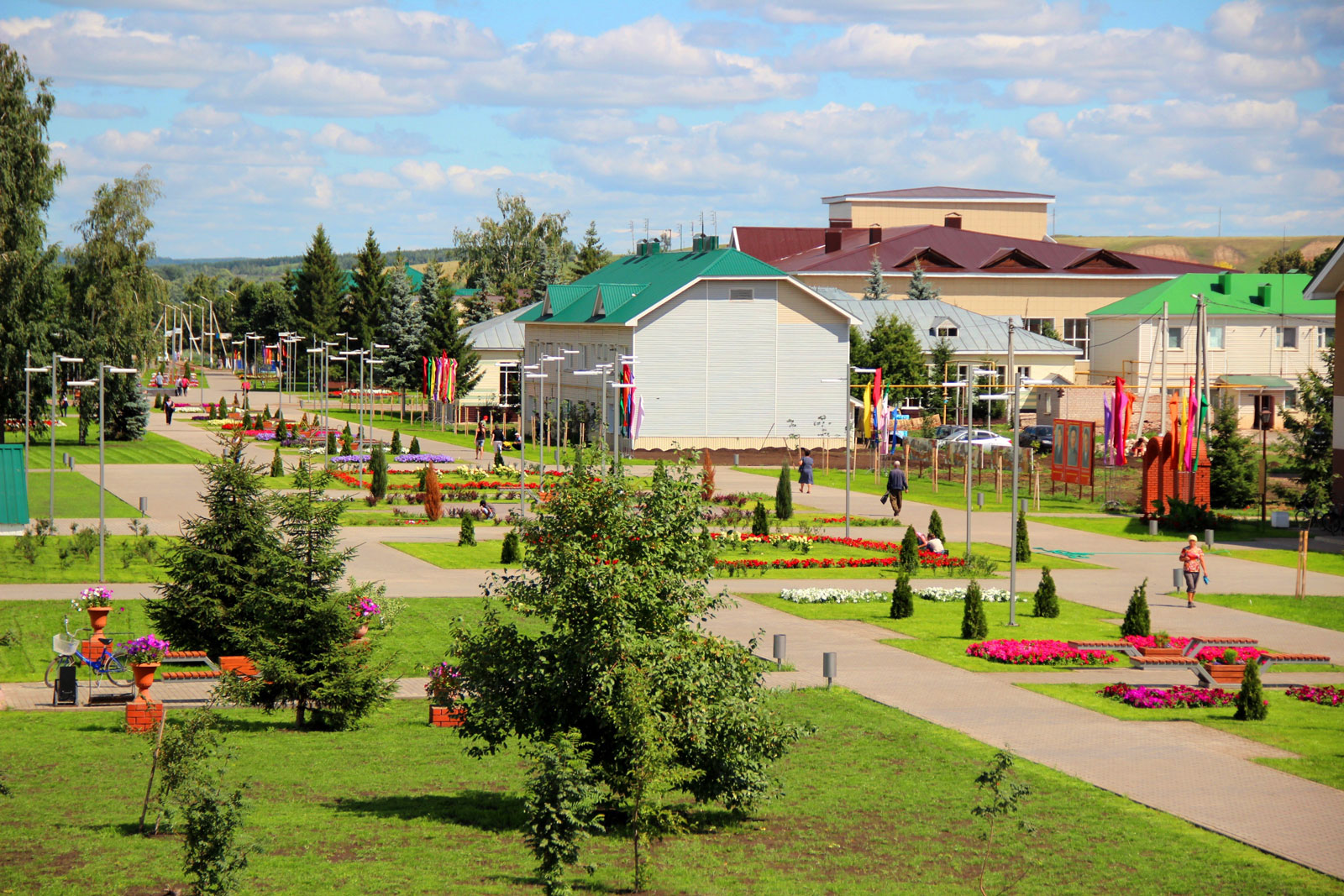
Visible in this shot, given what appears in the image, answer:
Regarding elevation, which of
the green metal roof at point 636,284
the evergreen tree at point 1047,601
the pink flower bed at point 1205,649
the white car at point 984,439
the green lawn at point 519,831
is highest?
the green metal roof at point 636,284

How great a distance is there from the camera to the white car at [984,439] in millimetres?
53953

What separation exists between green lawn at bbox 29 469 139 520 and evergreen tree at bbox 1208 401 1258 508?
111 feet

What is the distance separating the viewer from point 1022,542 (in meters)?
31.9

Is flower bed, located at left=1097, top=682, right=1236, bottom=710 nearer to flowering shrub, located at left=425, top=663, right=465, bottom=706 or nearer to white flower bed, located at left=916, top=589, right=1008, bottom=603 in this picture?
white flower bed, located at left=916, top=589, right=1008, bottom=603

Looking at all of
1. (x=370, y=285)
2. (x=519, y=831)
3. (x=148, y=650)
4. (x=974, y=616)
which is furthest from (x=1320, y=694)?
(x=370, y=285)

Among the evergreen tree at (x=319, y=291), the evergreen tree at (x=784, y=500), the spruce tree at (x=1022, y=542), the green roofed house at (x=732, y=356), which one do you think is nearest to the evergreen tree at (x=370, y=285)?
the evergreen tree at (x=319, y=291)

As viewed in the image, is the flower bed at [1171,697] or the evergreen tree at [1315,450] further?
the evergreen tree at [1315,450]

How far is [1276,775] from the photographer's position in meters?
15.4

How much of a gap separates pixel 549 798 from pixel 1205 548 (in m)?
29.6

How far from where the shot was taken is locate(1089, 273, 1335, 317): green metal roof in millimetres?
79062

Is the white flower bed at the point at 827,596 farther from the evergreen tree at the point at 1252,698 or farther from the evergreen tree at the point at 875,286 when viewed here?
the evergreen tree at the point at 875,286

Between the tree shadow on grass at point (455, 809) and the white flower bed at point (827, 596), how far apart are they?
14.3 meters

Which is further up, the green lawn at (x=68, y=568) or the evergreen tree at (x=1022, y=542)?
the evergreen tree at (x=1022, y=542)

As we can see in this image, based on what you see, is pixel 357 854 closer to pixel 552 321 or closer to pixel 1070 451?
pixel 1070 451
